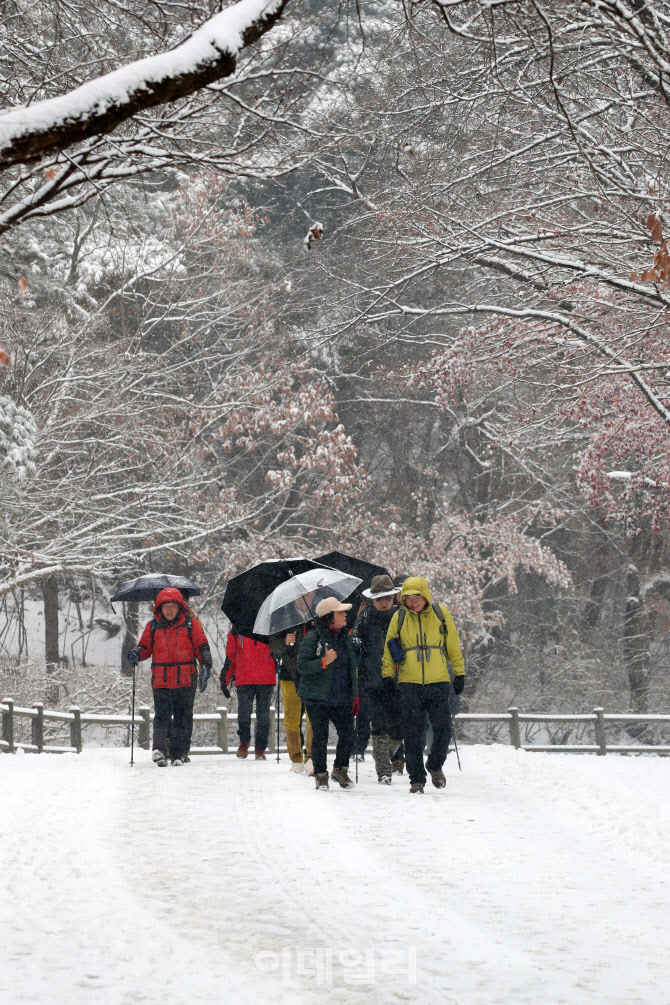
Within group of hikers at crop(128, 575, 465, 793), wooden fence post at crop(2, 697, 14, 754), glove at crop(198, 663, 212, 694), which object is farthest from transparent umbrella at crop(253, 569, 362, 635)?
wooden fence post at crop(2, 697, 14, 754)

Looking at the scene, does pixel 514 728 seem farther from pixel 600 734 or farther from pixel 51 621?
pixel 51 621

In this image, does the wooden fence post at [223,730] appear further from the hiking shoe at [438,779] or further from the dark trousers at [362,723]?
the hiking shoe at [438,779]

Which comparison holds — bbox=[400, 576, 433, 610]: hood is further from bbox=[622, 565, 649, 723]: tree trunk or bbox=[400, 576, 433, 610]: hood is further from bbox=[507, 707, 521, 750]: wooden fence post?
bbox=[622, 565, 649, 723]: tree trunk

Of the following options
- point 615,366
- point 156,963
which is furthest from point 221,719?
point 156,963

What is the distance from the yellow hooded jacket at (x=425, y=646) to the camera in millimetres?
11102

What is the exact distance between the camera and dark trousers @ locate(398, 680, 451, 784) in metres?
11.1

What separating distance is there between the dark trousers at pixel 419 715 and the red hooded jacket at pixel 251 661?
3.80 meters

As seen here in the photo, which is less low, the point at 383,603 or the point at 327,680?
the point at 383,603

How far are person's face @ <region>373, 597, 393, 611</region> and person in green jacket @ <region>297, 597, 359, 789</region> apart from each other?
31.5 inches

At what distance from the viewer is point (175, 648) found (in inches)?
535

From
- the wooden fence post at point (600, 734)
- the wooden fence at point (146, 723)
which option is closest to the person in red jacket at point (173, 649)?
the wooden fence at point (146, 723)

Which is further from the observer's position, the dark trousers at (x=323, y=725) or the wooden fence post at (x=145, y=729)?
the wooden fence post at (x=145, y=729)

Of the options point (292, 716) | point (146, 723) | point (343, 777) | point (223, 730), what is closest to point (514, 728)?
point (223, 730)

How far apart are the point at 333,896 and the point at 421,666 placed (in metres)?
4.65
